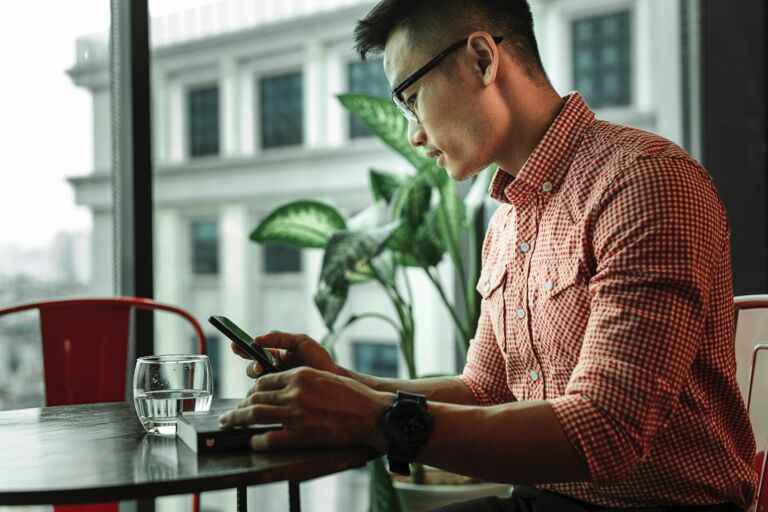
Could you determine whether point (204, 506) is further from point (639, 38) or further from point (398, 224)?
point (639, 38)

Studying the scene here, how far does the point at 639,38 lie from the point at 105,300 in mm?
2560

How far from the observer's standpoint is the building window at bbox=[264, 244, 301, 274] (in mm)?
3035

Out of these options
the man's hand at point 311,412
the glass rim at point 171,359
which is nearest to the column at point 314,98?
the glass rim at point 171,359

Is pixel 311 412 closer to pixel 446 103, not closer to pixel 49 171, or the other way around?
pixel 446 103

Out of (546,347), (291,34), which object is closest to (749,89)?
(291,34)

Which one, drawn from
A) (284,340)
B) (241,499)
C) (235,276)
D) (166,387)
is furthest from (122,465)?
(235,276)

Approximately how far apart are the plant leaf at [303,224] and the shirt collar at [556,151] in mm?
1102

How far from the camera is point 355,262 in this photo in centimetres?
233

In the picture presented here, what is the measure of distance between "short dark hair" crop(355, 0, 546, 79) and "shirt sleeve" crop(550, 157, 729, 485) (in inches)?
16.0

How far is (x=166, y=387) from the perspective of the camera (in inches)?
48.6

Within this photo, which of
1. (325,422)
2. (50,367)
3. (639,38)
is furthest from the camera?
(639,38)

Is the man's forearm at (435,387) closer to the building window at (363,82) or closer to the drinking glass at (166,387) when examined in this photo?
the drinking glass at (166,387)

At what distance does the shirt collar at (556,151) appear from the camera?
1462 millimetres

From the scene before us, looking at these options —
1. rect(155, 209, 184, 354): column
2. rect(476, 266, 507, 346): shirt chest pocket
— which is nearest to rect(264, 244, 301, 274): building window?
rect(155, 209, 184, 354): column
